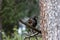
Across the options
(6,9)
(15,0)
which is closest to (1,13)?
(6,9)

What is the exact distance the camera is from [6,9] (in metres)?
10.0

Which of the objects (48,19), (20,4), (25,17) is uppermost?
(48,19)

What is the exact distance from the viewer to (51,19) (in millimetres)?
2842

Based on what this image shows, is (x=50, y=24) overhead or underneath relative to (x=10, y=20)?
overhead

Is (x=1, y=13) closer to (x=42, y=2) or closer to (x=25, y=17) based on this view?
(x=25, y=17)

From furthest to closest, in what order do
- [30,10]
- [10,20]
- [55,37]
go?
1. [30,10]
2. [10,20]
3. [55,37]

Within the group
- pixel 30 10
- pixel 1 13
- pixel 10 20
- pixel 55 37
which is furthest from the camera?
pixel 30 10

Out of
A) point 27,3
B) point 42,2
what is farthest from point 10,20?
point 42,2

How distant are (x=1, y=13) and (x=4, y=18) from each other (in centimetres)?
56

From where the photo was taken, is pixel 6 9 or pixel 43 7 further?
pixel 6 9

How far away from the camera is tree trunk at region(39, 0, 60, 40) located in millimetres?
2824

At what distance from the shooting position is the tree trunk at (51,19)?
111 inches

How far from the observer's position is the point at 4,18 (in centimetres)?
1027

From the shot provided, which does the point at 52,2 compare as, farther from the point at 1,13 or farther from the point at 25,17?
the point at 25,17
